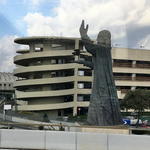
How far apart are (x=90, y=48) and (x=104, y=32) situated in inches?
63.4

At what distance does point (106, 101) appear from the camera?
96.0 feet

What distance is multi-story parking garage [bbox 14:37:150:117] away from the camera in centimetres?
8412

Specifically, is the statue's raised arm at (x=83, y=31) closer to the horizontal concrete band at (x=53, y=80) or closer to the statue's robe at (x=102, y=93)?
the statue's robe at (x=102, y=93)

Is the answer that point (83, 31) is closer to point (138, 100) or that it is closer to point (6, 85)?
point (138, 100)

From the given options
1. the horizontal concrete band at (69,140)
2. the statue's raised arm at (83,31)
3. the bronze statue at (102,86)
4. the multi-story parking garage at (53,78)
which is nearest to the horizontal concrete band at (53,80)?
the multi-story parking garage at (53,78)

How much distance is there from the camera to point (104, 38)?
30.0 m

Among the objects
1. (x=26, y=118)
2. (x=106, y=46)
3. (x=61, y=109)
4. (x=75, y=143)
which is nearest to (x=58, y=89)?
(x=61, y=109)

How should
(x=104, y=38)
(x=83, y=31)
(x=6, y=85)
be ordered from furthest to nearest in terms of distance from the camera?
1. (x=6, y=85)
2. (x=104, y=38)
3. (x=83, y=31)

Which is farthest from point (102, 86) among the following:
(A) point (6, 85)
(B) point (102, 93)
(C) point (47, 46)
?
(A) point (6, 85)

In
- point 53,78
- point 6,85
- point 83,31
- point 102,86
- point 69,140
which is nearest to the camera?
point 69,140

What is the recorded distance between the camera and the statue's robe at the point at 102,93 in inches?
1142

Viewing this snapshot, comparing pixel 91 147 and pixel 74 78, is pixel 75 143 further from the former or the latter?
pixel 74 78

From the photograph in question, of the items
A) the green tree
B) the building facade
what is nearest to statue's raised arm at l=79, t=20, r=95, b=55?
the green tree

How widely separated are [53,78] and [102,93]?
2151 inches
